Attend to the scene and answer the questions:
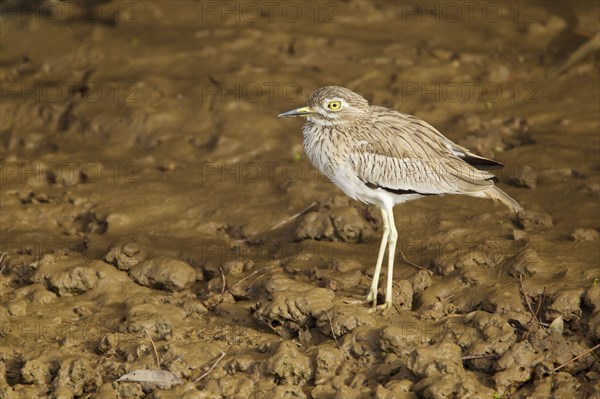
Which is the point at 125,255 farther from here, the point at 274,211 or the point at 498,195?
the point at 498,195

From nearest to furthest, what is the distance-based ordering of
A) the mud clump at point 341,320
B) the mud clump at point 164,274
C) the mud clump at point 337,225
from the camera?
the mud clump at point 341,320 < the mud clump at point 164,274 < the mud clump at point 337,225

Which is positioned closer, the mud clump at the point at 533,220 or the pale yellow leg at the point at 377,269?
the pale yellow leg at the point at 377,269

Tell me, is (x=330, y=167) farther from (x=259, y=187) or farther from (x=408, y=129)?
(x=259, y=187)

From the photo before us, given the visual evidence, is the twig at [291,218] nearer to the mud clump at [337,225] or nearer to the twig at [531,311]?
the mud clump at [337,225]

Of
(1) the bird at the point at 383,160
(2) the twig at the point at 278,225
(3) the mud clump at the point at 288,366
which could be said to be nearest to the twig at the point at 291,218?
(2) the twig at the point at 278,225

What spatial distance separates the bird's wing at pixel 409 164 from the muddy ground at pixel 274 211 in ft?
1.76

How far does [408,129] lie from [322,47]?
139 inches

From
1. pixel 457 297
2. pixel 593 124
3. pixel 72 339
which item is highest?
pixel 593 124

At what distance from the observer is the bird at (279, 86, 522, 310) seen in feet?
20.6

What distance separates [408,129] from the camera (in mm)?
6488

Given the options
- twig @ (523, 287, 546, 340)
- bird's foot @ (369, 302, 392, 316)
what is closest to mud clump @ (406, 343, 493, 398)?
twig @ (523, 287, 546, 340)

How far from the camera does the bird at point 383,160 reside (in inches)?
247

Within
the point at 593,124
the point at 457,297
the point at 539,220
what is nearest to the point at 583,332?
the point at 457,297

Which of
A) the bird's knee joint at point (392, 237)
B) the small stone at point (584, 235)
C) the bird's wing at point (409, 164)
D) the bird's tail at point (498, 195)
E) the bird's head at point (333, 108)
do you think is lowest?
the bird's knee joint at point (392, 237)
